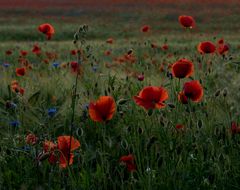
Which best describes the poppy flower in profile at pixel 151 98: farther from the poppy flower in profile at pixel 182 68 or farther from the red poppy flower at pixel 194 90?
the poppy flower in profile at pixel 182 68

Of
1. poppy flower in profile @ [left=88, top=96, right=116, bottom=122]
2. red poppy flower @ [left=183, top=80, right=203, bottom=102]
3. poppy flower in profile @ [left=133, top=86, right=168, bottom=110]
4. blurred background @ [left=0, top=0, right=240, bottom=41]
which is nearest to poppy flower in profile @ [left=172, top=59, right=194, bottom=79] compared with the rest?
red poppy flower @ [left=183, top=80, right=203, bottom=102]

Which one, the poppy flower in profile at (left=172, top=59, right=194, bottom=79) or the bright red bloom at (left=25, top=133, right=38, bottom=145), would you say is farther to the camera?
the poppy flower in profile at (left=172, top=59, right=194, bottom=79)

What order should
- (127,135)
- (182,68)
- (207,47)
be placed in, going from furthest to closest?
(207,47) → (127,135) → (182,68)

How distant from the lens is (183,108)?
233cm

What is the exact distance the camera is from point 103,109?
153 cm

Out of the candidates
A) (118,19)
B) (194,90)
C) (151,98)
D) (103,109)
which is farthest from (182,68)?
(118,19)

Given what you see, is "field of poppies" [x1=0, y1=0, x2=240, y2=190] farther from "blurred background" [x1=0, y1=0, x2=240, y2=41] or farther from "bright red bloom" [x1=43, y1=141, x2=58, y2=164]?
"blurred background" [x1=0, y1=0, x2=240, y2=41]

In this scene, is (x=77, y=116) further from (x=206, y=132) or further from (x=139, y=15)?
(x=139, y=15)

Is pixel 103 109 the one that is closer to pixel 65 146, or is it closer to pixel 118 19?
pixel 65 146

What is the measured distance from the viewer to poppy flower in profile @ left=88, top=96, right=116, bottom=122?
1528mm

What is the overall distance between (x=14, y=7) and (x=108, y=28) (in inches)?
667

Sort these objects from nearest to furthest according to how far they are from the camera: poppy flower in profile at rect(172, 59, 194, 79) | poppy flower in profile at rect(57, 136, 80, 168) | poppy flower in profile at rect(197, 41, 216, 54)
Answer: poppy flower in profile at rect(57, 136, 80, 168) → poppy flower in profile at rect(172, 59, 194, 79) → poppy flower in profile at rect(197, 41, 216, 54)

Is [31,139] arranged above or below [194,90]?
below

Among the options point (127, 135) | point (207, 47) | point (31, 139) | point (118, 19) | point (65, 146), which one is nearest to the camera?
point (65, 146)
